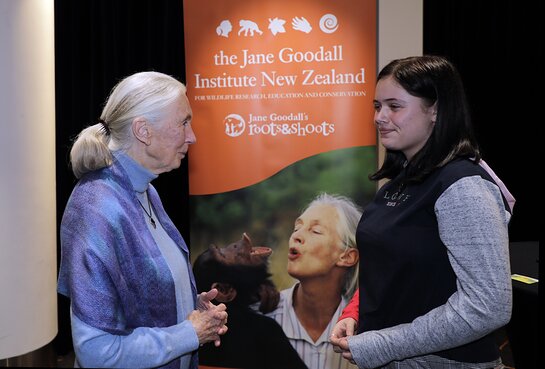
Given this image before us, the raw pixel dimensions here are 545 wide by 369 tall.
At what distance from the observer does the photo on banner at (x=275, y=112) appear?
3193 millimetres

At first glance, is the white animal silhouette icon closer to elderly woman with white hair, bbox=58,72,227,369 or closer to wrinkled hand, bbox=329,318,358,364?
elderly woman with white hair, bbox=58,72,227,369

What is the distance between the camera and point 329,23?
318 cm

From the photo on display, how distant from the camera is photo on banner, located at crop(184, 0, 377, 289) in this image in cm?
319

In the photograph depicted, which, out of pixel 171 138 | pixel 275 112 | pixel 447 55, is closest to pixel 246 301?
pixel 275 112

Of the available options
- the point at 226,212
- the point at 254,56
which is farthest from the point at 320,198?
the point at 254,56

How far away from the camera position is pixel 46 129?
3.16 meters

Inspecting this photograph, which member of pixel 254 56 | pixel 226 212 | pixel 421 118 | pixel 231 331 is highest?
pixel 254 56

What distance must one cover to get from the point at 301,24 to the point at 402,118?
1745mm

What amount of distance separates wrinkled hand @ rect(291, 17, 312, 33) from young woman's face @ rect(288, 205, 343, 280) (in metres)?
0.99

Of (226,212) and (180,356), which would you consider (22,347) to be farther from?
(180,356)

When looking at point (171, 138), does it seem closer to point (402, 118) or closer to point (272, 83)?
point (402, 118)

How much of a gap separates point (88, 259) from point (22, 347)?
1.99 metres

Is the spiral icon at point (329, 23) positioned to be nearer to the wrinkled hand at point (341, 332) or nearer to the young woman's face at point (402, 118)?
the young woman's face at point (402, 118)

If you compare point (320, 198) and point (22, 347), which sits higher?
point (320, 198)
